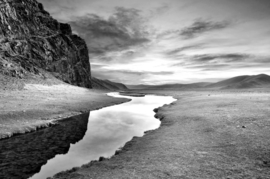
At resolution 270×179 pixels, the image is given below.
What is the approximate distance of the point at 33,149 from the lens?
20188 millimetres

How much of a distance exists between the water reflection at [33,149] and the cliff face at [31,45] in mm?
76301

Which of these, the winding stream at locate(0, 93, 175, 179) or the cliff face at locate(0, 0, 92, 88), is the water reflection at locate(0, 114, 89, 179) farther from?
the cliff face at locate(0, 0, 92, 88)

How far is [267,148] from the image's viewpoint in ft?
50.0

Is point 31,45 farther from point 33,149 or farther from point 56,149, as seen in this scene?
point 56,149

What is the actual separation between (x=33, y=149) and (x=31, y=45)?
456 feet

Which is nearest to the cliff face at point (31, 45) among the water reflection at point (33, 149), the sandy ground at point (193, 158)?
the water reflection at point (33, 149)

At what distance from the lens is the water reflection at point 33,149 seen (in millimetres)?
15055

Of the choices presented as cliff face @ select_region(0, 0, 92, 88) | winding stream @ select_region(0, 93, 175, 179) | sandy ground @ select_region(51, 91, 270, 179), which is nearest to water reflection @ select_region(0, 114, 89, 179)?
winding stream @ select_region(0, 93, 175, 179)

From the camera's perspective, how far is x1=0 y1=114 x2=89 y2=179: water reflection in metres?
15.1

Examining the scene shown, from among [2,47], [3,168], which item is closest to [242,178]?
[3,168]

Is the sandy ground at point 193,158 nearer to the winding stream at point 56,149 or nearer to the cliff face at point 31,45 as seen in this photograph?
the winding stream at point 56,149

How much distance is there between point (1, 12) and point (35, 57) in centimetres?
3578

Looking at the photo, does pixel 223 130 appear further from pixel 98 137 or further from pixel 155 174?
pixel 98 137

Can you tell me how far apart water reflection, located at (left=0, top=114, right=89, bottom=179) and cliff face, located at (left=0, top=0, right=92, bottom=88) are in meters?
76.3
